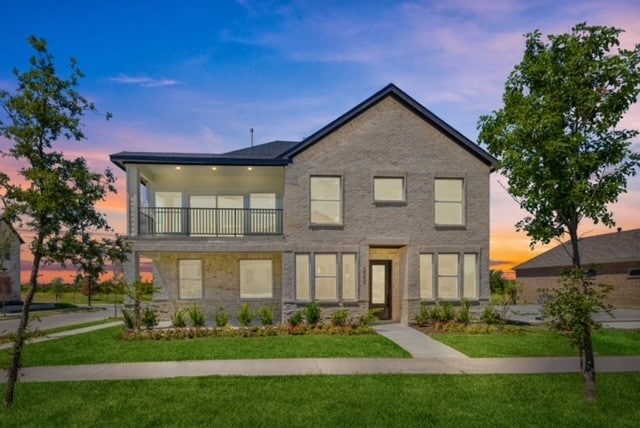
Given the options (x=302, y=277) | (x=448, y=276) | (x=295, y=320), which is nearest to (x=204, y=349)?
(x=295, y=320)

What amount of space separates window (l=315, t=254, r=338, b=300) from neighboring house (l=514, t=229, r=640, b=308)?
585 inches

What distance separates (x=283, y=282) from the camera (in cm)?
1778

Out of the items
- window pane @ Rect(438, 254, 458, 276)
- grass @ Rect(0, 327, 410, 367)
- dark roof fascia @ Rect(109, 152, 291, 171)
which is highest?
dark roof fascia @ Rect(109, 152, 291, 171)

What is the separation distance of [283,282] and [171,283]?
5436mm

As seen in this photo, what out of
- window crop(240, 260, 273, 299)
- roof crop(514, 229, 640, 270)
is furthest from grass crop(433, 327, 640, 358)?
roof crop(514, 229, 640, 270)

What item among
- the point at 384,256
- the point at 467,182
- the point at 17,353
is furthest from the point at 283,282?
the point at 17,353

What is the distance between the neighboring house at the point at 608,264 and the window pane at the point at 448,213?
33.3 feet

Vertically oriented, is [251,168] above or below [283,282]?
above

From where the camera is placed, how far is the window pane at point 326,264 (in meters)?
18.2

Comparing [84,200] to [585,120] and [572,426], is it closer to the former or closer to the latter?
[572,426]

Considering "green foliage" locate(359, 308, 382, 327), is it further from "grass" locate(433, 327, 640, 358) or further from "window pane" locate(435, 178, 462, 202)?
"window pane" locate(435, 178, 462, 202)

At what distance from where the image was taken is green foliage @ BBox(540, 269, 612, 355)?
26.7 feet

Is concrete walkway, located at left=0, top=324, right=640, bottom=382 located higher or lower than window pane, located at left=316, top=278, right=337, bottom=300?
lower

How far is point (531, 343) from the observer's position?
1409 centimetres
